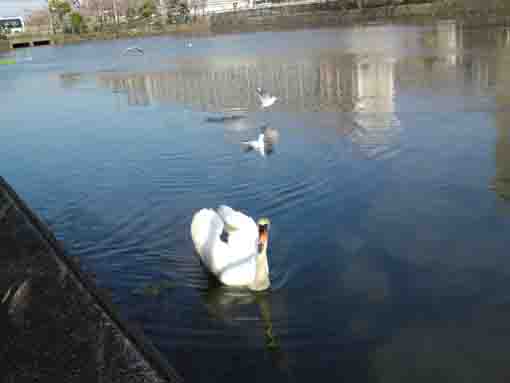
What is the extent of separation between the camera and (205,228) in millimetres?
6277

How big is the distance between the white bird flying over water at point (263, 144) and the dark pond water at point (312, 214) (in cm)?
19

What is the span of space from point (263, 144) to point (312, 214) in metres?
3.43

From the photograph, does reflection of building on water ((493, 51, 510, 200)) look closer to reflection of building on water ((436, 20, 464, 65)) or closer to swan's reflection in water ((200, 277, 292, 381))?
swan's reflection in water ((200, 277, 292, 381))

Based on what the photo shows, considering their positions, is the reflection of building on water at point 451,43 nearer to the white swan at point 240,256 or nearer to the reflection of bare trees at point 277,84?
the reflection of bare trees at point 277,84

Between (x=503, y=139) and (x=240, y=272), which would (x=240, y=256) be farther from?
(x=503, y=139)

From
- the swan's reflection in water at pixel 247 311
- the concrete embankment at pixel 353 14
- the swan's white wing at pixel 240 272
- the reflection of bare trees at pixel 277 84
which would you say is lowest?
the swan's reflection in water at pixel 247 311

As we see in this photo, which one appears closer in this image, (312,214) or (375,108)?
(312,214)

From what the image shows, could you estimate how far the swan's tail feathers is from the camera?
242 inches

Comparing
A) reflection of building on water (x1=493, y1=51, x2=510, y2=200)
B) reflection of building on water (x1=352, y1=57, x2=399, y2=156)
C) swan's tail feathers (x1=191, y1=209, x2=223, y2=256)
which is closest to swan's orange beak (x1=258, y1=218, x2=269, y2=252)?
swan's tail feathers (x1=191, y1=209, x2=223, y2=256)

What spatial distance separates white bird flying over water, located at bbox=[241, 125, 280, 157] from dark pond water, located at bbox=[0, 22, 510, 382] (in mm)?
190

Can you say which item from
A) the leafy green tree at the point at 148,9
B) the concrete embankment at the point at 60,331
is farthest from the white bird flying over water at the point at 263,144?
the leafy green tree at the point at 148,9

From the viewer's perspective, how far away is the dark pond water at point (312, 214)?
16.3 ft

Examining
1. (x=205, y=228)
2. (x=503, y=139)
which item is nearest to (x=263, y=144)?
(x=503, y=139)

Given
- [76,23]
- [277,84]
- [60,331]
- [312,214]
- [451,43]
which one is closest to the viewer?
[60,331]
